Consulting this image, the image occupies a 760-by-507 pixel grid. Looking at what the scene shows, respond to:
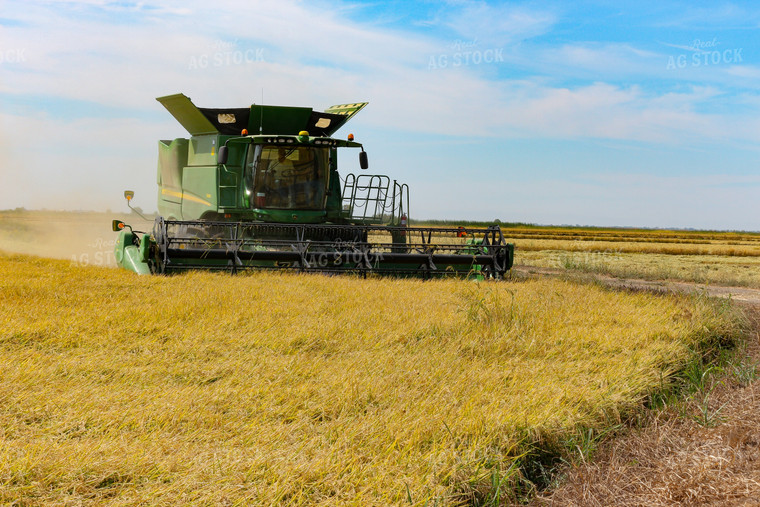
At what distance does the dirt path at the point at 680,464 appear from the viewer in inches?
108

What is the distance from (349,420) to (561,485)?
3.52 feet

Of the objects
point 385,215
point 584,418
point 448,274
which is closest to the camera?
point 584,418

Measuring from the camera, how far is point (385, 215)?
37.5 feet

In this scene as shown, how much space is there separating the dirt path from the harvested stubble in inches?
9.7

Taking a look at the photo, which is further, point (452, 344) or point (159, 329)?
point (159, 329)

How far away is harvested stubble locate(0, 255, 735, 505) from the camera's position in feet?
8.73

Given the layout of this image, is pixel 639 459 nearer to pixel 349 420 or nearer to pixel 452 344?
pixel 349 420

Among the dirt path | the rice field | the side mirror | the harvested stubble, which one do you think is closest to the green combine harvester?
the side mirror

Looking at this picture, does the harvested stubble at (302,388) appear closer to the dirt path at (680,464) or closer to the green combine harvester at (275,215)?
the dirt path at (680,464)

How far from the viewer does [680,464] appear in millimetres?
3043

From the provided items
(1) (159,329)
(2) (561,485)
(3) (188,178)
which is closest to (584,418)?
(2) (561,485)

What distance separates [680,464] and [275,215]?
332 inches

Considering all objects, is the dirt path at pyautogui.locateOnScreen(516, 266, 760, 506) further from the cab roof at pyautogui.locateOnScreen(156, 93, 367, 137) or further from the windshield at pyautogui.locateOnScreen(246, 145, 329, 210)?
the cab roof at pyautogui.locateOnScreen(156, 93, 367, 137)

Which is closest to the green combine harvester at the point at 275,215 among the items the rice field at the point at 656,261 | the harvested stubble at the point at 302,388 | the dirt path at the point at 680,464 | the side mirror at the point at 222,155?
the side mirror at the point at 222,155
